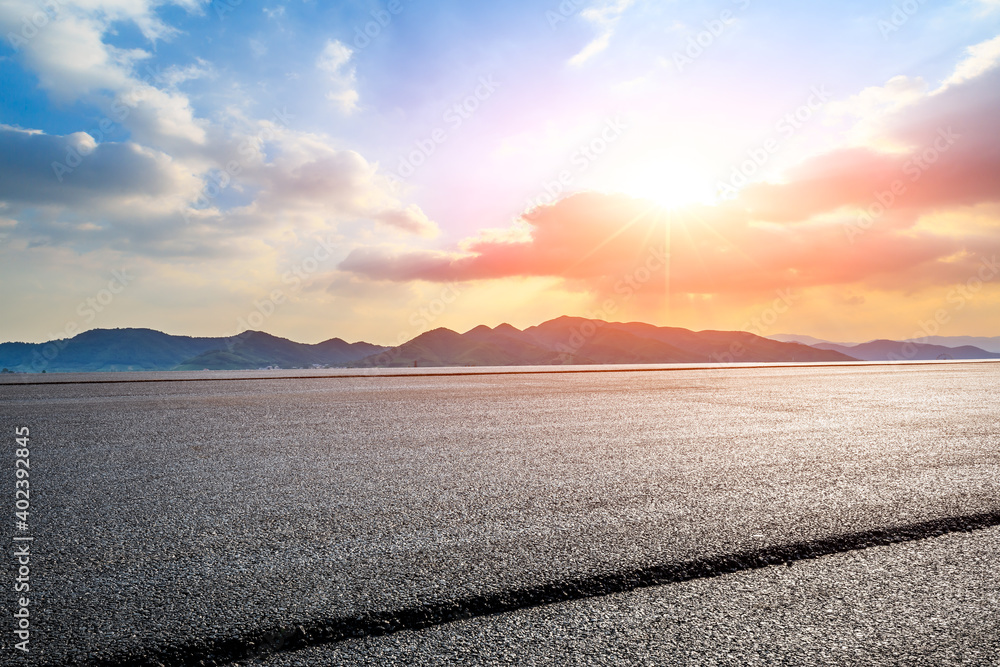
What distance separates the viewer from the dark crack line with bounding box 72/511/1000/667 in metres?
2.21

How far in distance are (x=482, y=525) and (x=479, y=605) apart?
3.84 ft

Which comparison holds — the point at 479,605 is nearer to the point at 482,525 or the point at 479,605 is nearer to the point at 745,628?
the point at 745,628

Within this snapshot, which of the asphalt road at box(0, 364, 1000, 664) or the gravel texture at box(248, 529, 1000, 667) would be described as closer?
the gravel texture at box(248, 529, 1000, 667)

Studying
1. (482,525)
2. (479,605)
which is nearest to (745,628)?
(479,605)

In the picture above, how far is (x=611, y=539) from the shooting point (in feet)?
11.2

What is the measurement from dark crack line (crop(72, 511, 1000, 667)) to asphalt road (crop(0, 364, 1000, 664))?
0.03m

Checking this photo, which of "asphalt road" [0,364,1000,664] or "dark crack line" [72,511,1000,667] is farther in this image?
"asphalt road" [0,364,1000,664]

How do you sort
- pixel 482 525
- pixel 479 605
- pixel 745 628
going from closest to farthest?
pixel 745 628 < pixel 479 605 < pixel 482 525

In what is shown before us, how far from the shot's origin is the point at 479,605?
8.38 ft

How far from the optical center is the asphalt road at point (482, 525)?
7.77 ft

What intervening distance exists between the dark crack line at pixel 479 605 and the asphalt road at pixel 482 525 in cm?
3

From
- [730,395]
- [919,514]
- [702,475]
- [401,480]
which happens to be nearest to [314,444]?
[401,480]

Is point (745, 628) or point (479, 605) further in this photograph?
point (479, 605)

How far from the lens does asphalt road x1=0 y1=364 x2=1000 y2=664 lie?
7.77 ft
